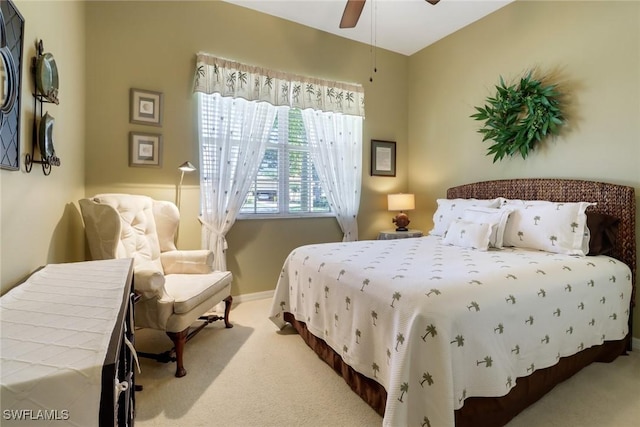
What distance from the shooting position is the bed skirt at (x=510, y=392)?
142 centimetres

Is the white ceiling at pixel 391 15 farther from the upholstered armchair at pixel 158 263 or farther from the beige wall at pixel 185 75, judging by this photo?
the upholstered armchair at pixel 158 263

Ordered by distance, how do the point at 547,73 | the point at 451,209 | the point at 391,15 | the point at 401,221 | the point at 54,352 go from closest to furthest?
the point at 54,352 → the point at 547,73 → the point at 451,209 → the point at 391,15 → the point at 401,221

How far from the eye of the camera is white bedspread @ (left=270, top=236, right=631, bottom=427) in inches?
51.3

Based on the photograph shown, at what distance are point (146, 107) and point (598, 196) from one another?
3.98m

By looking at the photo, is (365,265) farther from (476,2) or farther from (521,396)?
(476,2)

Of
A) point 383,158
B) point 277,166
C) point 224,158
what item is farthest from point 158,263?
point 383,158

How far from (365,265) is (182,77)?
2606 mm

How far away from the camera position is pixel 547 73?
2.90 meters

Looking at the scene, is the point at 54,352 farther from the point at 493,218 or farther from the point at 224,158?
the point at 493,218

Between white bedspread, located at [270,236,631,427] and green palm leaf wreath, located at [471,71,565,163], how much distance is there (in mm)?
1228

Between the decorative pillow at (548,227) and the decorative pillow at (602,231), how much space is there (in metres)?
0.09

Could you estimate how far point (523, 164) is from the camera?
3.12 meters

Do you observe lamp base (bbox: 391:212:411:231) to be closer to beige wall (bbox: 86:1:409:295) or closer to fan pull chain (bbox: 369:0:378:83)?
beige wall (bbox: 86:1:409:295)

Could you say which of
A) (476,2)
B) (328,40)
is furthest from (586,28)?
(328,40)
